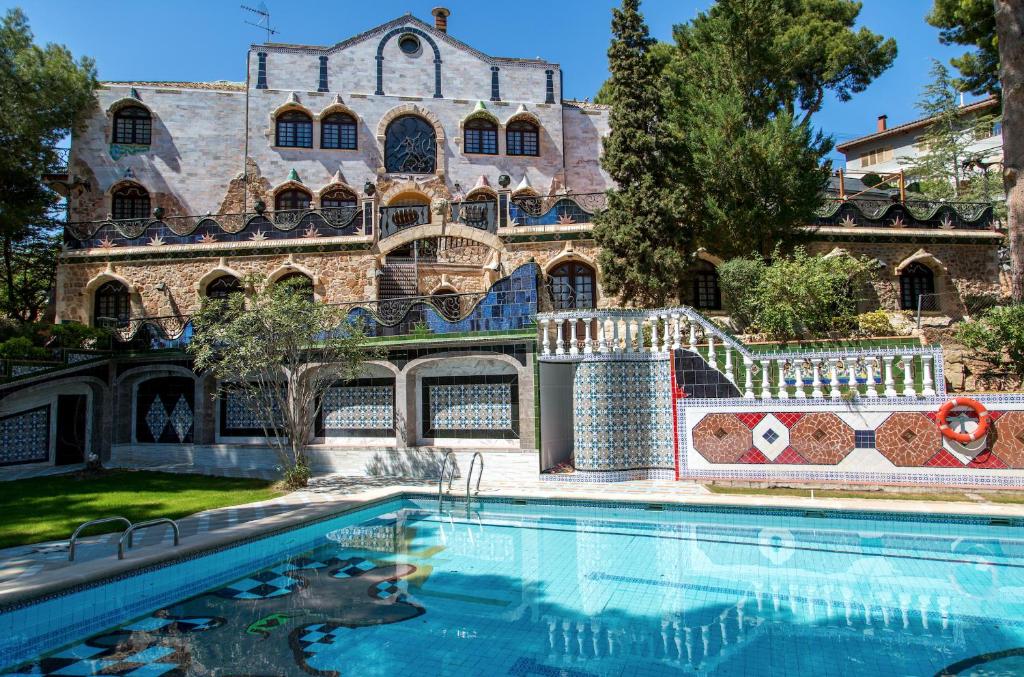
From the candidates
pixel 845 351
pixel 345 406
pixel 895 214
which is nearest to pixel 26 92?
pixel 345 406

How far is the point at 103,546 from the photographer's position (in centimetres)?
874

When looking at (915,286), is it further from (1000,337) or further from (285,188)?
(285,188)

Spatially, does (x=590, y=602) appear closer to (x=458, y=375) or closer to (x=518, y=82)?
(x=458, y=375)

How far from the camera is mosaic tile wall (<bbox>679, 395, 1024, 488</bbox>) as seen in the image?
11.2m

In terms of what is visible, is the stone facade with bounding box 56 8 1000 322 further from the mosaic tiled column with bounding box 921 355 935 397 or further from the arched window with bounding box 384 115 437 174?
the mosaic tiled column with bounding box 921 355 935 397

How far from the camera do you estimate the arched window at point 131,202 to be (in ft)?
83.9

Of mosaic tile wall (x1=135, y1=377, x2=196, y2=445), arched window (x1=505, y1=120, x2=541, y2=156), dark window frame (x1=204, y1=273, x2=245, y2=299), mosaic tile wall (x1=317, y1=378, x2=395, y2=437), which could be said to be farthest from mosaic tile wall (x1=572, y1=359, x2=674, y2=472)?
arched window (x1=505, y1=120, x2=541, y2=156)

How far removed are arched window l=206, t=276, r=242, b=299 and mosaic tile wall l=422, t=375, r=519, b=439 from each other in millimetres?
10340

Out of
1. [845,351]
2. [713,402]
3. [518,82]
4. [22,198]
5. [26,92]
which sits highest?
[518,82]

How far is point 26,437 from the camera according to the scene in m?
16.3

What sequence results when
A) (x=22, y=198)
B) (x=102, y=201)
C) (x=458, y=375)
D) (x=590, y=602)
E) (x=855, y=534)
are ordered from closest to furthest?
(x=590, y=602) < (x=855, y=534) < (x=458, y=375) < (x=22, y=198) < (x=102, y=201)

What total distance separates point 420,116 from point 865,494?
882 inches

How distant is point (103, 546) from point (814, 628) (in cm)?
910

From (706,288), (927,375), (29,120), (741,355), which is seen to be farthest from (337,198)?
(927,375)
